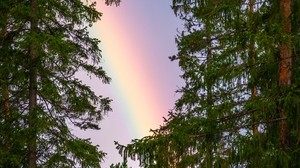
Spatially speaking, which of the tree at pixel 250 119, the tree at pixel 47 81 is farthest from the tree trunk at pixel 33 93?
the tree at pixel 250 119

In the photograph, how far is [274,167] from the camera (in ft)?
22.7

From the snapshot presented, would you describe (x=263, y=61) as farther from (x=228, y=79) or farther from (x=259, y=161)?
(x=259, y=161)

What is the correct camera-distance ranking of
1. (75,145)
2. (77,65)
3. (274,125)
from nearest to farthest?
(274,125) → (75,145) → (77,65)

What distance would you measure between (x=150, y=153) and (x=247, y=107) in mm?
1912

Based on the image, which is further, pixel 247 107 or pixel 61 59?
pixel 61 59

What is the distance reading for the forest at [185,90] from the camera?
23.6 ft

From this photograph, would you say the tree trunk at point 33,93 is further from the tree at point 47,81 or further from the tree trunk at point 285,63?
the tree trunk at point 285,63

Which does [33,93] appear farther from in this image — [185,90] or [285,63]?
[185,90]

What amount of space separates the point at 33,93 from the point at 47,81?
69cm

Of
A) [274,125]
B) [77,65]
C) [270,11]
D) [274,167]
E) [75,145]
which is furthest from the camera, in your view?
[77,65]

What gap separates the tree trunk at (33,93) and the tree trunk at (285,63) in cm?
589

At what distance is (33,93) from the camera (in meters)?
12.0

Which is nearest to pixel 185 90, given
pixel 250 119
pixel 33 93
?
pixel 33 93

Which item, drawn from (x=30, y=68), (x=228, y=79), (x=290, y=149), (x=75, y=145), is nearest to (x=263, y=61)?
(x=228, y=79)
